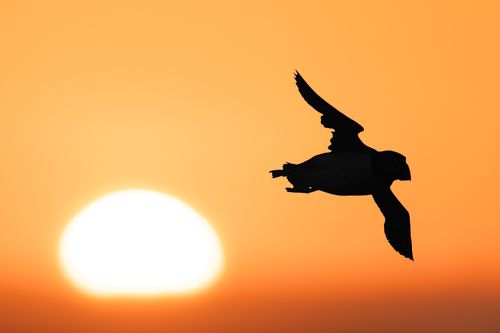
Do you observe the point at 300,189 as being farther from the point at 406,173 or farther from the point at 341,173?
the point at 406,173

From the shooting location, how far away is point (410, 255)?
1813 inches

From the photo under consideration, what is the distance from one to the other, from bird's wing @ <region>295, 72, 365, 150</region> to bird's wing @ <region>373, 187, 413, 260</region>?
3.74 m

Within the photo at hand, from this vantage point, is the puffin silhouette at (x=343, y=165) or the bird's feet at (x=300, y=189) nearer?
the puffin silhouette at (x=343, y=165)

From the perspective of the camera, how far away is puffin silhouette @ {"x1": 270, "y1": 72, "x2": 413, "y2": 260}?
41.7 m

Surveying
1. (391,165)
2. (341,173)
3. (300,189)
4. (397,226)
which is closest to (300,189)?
(300,189)

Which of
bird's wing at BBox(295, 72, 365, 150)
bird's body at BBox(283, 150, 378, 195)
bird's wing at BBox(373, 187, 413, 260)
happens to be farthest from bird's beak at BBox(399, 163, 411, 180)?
bird's wing at BBox(373, 187, 413, 260)

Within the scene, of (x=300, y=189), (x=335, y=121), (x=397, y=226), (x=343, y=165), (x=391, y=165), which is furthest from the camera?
(x=397, y=226)

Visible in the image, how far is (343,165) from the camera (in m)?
41.8

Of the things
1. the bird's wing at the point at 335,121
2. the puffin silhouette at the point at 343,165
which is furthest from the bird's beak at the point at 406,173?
the bird's wing at the point at 335,121

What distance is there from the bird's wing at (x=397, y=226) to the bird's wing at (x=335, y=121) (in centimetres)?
374

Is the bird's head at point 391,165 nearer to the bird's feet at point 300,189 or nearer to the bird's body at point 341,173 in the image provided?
the bird's body at point 341,173

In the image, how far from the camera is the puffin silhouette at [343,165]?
41.7 metres

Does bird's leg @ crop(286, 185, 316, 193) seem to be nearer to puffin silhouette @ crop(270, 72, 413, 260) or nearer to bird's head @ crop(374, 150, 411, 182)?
puffin silhouette @ crop(270, 72, 413, 260)

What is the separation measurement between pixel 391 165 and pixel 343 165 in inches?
60.0
